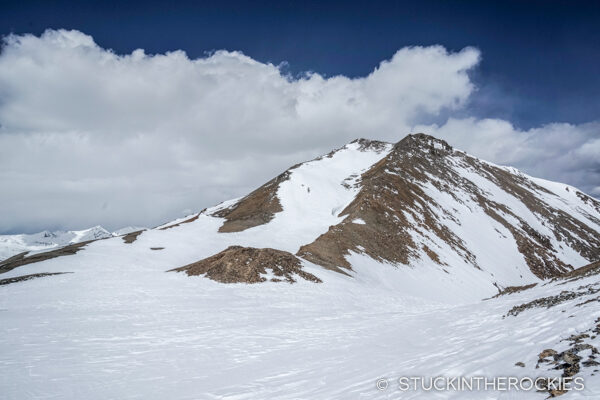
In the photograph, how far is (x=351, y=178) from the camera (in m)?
106

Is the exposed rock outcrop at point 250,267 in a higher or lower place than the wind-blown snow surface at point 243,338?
higher

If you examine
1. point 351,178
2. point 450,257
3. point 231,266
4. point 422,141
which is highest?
point 422,141

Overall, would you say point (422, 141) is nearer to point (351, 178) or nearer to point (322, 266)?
point (351, 178)

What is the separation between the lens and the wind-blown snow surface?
9.12m

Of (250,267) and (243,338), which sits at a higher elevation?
Answer: (250,267)

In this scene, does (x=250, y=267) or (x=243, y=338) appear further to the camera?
(x=250, y=267)

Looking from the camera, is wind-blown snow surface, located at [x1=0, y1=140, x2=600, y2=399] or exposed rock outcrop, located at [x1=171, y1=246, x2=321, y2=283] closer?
wind-blown snow surface, located at [x1=0, y1=140, x2=600, y2=399]

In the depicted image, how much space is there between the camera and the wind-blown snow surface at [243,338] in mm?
9125

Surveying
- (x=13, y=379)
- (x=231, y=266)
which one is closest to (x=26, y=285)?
(x=231, y=266)

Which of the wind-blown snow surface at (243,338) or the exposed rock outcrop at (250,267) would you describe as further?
the exposed rock outcrop at (250,267)

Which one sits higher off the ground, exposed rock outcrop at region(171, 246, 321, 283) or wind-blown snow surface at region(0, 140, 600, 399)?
exposed rock outcrop at region(171, 246, 321, 283)

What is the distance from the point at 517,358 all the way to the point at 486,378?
1301 millimetres

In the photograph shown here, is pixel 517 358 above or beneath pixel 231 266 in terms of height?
beneath

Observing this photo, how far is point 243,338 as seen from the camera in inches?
598
